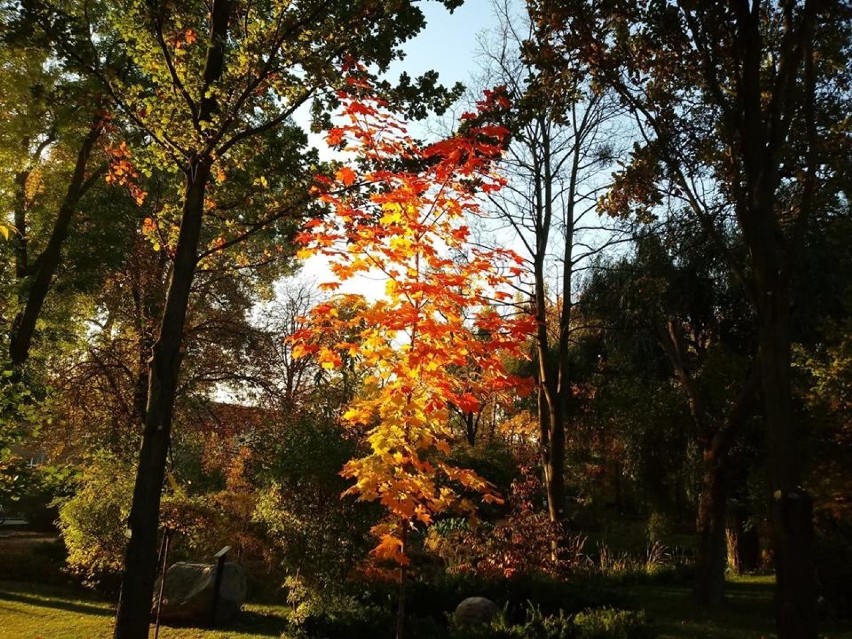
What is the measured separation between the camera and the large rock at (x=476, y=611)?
294 inches

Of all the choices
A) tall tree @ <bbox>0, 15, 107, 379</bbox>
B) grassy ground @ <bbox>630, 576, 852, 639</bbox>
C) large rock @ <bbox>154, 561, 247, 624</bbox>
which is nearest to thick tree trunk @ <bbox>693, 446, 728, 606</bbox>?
grassy ground @ <bbox>630, 576, 852, 639</bbox>

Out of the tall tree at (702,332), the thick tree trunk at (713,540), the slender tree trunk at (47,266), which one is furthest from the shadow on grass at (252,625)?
the tall tree at (702,332)

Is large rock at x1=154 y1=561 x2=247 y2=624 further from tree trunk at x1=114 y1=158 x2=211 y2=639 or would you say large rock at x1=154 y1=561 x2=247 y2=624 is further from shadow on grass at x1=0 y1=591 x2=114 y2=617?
tree trunk at x1=114 y1=158 x2=211 y2=639

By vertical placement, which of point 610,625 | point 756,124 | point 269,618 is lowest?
point 269,618

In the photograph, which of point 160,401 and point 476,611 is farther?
point 476,611

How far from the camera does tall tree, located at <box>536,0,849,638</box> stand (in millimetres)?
4516

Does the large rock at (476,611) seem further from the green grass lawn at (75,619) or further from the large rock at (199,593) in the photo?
the large rock at (199,593)

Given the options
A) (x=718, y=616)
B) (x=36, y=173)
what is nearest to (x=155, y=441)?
(x=718, y=616)

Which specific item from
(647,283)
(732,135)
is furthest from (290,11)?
(647,283)

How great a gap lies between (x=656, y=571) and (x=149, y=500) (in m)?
11.1

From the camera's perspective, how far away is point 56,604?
425 inches

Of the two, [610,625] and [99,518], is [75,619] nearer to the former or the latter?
[99,518]

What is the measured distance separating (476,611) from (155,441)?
4.67 meters

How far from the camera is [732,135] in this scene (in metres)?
5.96
